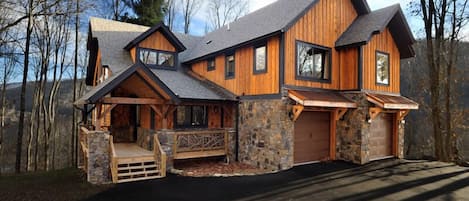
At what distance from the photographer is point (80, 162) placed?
12.6 metres

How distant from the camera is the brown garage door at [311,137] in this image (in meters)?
10.7

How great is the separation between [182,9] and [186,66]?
42.9ft

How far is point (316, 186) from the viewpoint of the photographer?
782 cm

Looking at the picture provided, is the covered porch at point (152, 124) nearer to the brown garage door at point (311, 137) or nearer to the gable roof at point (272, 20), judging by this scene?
the gable roof at point (272, 20)

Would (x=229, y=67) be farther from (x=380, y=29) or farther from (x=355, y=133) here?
(x=380, y=29)

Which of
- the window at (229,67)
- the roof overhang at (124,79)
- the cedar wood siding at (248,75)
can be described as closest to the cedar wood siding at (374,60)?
the cedar wood siding at (248,75)

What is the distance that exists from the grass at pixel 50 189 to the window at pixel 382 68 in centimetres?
1117

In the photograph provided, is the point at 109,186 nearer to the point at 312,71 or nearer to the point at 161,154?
the point at 161,154

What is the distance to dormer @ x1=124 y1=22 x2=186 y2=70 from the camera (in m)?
13.9

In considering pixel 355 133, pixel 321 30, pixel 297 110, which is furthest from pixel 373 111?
pixel 321 30

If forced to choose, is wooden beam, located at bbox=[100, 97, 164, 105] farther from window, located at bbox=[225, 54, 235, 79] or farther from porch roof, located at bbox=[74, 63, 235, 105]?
window, located at bbox=[225, 54, 235, 79]

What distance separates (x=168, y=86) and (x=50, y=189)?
5459 mm

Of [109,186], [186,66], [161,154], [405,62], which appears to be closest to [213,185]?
[161,154]

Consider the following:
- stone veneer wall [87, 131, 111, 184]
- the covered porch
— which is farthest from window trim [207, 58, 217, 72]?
stone veneer wall [87, 131, 111, 184]
